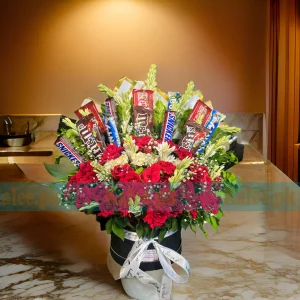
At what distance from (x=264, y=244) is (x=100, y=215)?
522 millimetres

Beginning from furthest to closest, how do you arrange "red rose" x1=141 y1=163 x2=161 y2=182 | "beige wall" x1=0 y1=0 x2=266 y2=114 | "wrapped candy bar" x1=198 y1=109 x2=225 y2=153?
"beige wall" x1=0 y1=0 x2=266 y2=114 < "wrapped candy bar" x1=198 y1=109 x2=225 y2=153 < "red rose" x1=141 y1=163 x2=161 y2=182

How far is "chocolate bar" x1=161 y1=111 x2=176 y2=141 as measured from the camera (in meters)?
0.85

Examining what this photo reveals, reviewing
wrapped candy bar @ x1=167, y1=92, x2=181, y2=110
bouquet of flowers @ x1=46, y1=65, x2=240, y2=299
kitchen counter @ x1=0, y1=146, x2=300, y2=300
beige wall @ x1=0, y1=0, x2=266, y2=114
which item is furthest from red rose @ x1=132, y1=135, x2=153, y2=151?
beige wall @ x1=0, y1=0, x2=266, y2=114

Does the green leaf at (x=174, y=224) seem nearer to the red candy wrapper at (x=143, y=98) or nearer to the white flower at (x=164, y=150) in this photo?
the white flower at (x=164, y=150)

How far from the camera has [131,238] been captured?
85 cm

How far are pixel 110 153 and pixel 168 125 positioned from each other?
130 mm

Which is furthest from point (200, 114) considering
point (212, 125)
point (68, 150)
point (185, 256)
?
point (185, 256)

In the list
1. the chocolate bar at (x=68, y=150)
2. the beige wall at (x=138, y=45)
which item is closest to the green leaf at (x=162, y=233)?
the chocolate bar at (x=68, y=150)

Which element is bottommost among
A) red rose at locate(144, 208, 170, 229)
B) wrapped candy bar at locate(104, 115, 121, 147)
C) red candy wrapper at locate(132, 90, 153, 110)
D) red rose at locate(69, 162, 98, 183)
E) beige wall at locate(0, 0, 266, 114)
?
red rose at locate(144, 208, 170, 229)

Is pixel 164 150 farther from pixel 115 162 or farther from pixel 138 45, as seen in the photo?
pixel 138 45

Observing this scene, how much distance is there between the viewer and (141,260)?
834 millimetres

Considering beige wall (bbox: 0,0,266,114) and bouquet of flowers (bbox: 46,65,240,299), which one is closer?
bouquet of flowers (bbox: 46,65,240,299)

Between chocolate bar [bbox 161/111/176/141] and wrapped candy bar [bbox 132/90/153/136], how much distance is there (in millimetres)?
32

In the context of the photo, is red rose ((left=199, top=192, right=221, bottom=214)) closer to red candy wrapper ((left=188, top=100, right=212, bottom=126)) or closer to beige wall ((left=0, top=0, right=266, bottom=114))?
red candy wrapper ((left=188, top=100, right=212, bottom=126))
